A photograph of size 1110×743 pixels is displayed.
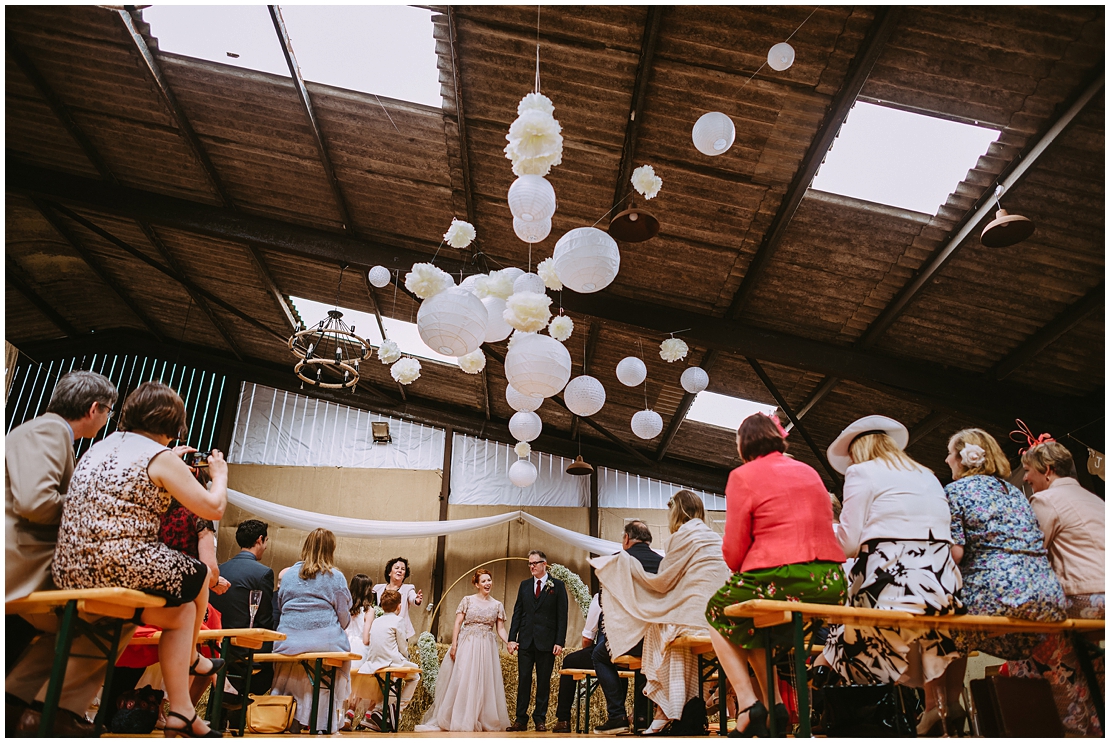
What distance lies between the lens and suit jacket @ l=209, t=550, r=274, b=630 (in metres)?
4.56

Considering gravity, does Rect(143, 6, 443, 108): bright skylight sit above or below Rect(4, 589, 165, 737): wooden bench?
above

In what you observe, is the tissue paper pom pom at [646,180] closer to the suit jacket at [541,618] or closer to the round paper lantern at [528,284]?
the round paper lantern at [528,284]

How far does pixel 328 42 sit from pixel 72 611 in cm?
441

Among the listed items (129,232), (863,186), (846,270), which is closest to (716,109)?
(863,186)

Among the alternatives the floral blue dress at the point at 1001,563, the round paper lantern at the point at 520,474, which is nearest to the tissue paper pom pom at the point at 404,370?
the round paper lantern at the point at 520,474

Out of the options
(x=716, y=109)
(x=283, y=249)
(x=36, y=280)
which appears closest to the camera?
(x=716, y=109)

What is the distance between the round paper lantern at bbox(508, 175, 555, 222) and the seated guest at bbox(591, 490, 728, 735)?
5.56 ft

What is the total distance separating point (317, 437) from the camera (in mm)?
11406

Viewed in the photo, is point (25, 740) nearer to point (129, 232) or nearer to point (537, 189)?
point (537, 189)

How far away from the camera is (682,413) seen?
929 cm

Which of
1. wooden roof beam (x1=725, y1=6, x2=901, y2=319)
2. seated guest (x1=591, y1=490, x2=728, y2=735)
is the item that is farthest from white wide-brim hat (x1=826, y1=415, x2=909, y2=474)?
wooden roof beam (x1=725, y1=6, x2=901, y2=319)

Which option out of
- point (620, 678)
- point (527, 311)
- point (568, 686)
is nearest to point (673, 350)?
point (527, 311)

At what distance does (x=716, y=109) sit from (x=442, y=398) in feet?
24.2

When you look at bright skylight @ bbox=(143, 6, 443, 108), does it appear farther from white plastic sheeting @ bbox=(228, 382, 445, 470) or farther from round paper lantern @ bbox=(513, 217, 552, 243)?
white plastic sheeting @ bbox=(228, 382, 445, 470)
